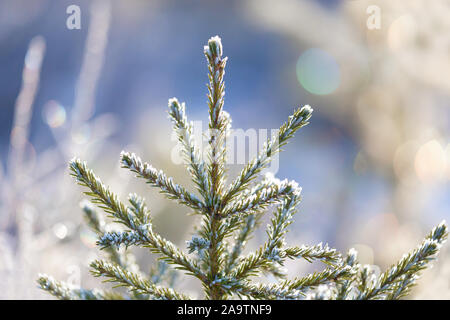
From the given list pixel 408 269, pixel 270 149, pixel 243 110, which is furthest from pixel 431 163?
pixel 270 149

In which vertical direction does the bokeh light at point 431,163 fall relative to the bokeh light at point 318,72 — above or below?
below

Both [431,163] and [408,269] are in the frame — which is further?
[431,163]

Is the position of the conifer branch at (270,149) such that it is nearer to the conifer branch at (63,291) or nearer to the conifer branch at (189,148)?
the conifer branch at (189,148)

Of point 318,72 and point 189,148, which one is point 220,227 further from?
point 318,72

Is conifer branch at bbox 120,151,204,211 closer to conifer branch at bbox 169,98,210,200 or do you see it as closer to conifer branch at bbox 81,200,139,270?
conifer branch at bbox 169,98,210,200

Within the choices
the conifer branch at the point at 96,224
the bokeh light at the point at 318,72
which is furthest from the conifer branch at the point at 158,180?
the bokeh light at the point at 318,72

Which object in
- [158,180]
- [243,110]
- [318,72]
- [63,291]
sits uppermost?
[318,72]

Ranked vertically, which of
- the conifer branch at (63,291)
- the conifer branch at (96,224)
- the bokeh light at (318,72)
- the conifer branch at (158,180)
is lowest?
the conifer branch at (63,291)
